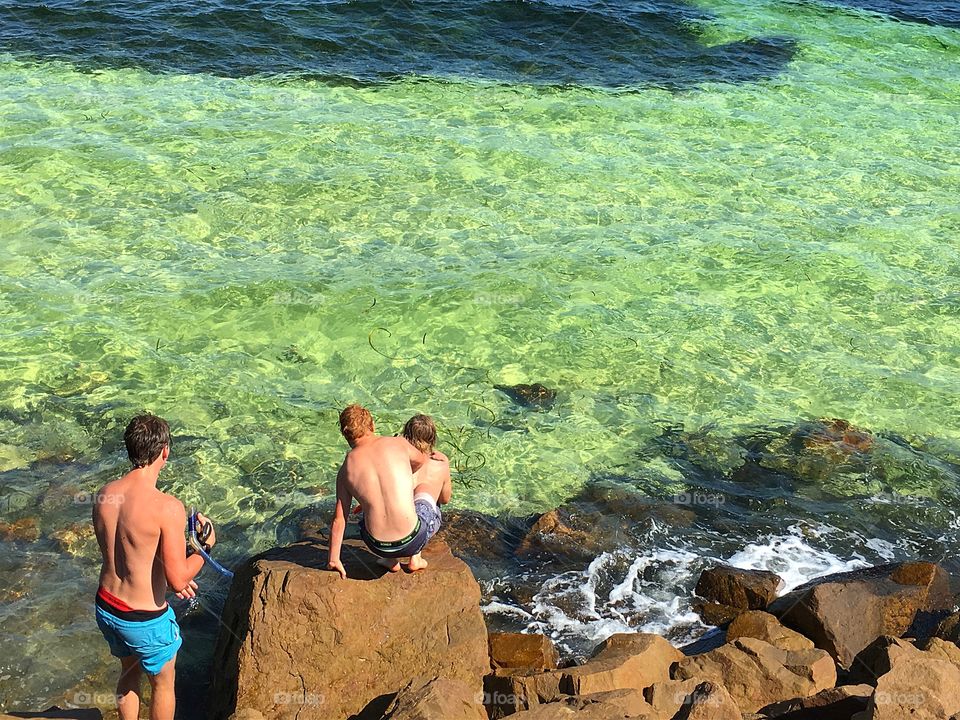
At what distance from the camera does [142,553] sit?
5.13 meters

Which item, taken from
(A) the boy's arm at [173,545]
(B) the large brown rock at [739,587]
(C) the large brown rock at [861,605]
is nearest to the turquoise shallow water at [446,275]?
(B) the large brown rock at [739,587]

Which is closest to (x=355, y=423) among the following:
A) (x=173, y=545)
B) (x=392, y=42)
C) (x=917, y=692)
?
(x=173, y=545)

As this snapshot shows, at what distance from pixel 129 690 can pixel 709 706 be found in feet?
10.9

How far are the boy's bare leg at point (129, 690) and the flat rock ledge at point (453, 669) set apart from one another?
51 centimetres

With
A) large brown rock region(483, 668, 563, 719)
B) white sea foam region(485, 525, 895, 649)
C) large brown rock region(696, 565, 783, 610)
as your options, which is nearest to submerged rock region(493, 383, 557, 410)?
white sea foam region(485, 525, 895, 649)

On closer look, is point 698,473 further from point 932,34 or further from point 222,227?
point 932,34

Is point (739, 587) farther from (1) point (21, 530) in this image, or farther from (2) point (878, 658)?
(1) point (21, 530)

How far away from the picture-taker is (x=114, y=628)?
528 centimetres

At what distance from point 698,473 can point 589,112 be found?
34.5ft

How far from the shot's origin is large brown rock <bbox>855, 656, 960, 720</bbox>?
5.21m

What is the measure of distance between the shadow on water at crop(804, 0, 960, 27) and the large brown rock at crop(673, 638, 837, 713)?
23.1m

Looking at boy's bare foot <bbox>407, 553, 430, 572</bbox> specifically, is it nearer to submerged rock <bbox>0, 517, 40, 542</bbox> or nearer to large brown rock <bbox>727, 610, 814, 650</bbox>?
large brown rock <bbox>727, 610, 814, 650</bbox>

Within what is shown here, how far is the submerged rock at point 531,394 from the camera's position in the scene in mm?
10008

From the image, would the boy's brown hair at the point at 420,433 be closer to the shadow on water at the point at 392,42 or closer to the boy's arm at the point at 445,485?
the boy's arm at the point at 445,485
